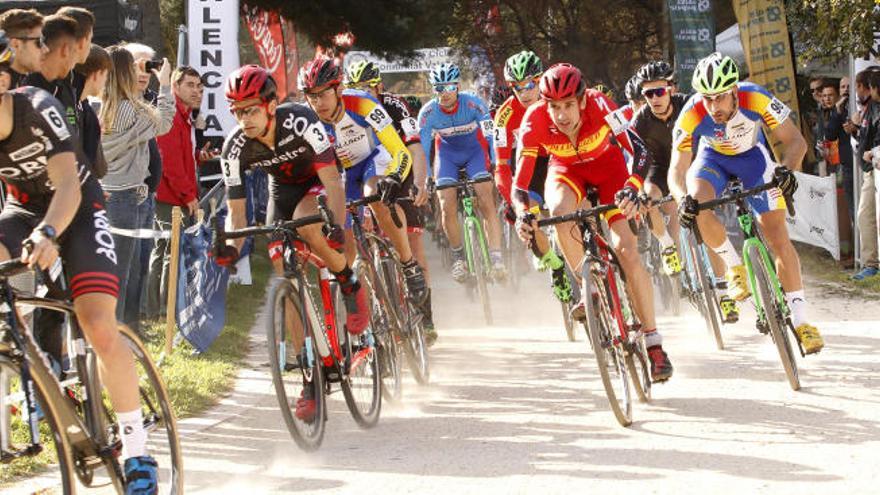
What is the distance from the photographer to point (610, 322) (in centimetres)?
789

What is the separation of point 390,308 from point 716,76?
2548 mm

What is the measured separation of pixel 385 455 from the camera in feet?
23.5

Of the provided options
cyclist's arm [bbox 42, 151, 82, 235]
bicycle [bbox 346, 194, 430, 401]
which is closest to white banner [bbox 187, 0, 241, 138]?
bicycle [bbox 346, 194, 430, 401]

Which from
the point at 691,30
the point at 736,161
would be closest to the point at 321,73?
the point at 736,161

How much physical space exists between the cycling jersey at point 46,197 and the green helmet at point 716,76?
4.50m

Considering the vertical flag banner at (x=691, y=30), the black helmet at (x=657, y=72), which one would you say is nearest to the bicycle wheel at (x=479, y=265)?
the black helmet at (x=657, y=72)

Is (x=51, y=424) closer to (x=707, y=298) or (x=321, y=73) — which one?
(x=321, y=73)

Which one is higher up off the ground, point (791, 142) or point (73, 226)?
point (791, 142)

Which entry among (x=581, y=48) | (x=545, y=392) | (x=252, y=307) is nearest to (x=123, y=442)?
(x=545, y=392)

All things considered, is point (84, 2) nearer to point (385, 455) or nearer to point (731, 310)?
point (731, 310)

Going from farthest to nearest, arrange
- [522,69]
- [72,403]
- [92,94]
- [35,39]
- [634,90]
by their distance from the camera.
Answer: [634,90]
[522,69]
[92,94]
[35,39]
[72,403]

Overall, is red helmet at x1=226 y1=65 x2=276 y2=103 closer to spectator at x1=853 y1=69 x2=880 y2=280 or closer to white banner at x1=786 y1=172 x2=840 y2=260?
spectator at x1=853 y1=69 x2=880 y2=280

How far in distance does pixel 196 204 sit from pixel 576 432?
16.3 ft

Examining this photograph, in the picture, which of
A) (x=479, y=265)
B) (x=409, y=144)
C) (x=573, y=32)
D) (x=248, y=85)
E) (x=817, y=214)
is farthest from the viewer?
(x=573, y=32)
